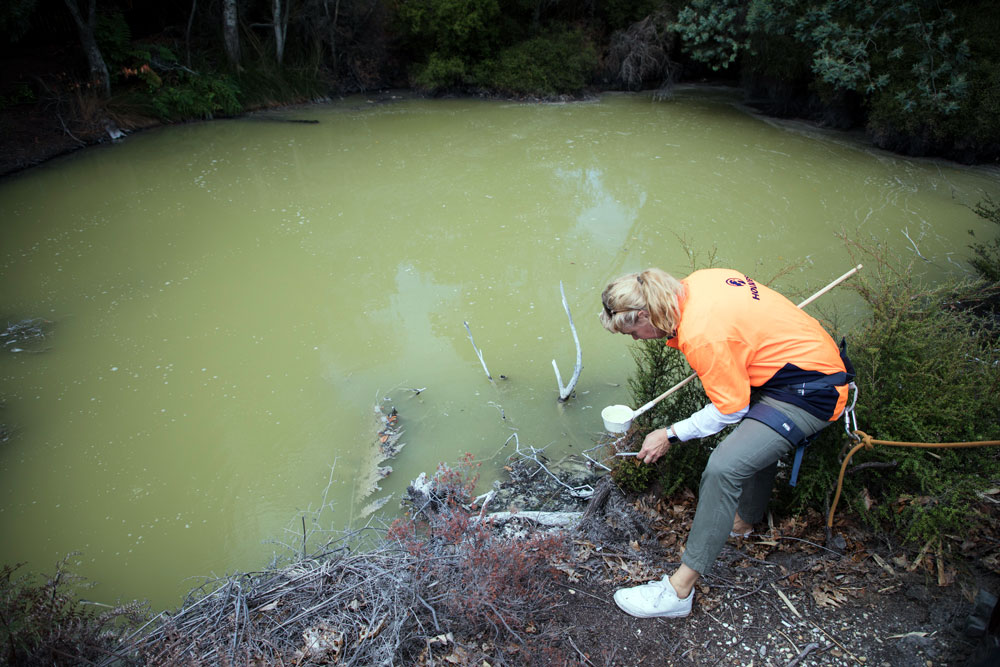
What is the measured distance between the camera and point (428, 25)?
40.7 feet

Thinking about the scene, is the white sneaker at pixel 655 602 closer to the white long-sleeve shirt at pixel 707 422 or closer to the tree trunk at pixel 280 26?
the white long-sleeve shirt at pixel 707 422

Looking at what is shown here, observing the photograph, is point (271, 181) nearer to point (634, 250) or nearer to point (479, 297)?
point (479, 297)

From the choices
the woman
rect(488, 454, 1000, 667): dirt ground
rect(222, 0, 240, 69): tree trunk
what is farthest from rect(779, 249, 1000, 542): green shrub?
rect(222, 0, 240, 69): tree trunk

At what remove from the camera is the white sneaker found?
7.46 feet

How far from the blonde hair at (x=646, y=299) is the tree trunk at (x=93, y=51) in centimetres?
1125

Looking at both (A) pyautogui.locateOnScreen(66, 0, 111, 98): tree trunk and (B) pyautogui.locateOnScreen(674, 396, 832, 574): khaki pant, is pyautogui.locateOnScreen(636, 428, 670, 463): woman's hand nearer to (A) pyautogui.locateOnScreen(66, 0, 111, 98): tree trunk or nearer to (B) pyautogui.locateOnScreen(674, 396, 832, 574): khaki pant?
(B) pyautogui.locateOnScreen(674, 396, 832, 574): khaki pant

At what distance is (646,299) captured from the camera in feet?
6.86

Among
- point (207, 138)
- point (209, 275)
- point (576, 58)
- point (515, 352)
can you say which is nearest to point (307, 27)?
point (207, 138)

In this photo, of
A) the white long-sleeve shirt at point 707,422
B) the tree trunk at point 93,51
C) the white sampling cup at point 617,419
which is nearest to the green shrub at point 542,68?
the tree trunk at point 93,51

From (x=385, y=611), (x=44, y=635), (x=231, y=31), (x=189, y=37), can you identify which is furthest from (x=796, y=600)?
(x=189, y=37)

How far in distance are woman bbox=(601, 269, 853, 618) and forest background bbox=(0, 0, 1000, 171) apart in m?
8.15

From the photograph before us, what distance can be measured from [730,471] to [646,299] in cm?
69

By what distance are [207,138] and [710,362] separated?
10.6 meters

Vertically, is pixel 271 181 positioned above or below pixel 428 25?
below
